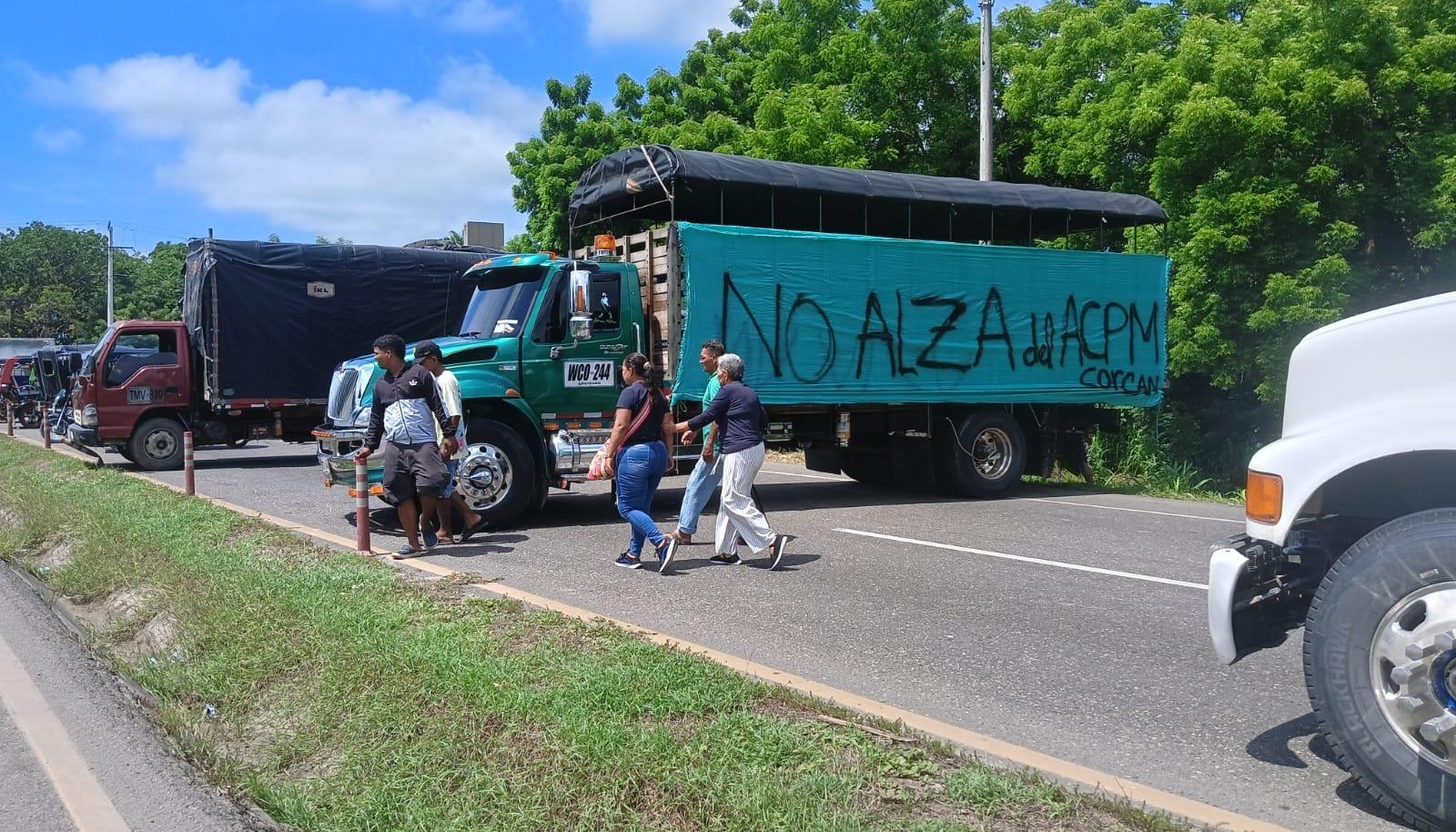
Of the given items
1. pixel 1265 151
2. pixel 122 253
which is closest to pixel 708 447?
pixel 1265 151

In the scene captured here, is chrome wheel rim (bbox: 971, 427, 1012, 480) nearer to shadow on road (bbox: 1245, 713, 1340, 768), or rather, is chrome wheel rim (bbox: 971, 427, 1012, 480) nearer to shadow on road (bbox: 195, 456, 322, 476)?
shadow on road (bbox: 1245, 713, 1340, 768)

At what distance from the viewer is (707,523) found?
37.3ft

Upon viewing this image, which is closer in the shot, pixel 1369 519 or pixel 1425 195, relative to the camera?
pixel 1369 519

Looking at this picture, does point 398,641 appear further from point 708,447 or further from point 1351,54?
point 1351,54

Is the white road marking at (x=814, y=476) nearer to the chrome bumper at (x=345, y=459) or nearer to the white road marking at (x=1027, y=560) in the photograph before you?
the white road marking at (x=1027, y=560)

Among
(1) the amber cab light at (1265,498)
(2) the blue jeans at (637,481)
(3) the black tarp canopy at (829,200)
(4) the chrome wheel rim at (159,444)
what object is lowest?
(4) the chrome wheel rim at (159,444)

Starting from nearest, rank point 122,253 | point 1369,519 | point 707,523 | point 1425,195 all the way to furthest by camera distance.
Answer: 1. point 1369,519
2. point 707,523
3. point 1425,195
4. point 122,253

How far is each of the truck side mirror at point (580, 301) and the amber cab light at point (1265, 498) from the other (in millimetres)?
7462

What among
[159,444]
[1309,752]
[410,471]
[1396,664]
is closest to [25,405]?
→ [159,444]

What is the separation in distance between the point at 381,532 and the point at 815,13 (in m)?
18.9

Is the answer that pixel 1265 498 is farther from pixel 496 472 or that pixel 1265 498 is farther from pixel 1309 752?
pixel 496 472

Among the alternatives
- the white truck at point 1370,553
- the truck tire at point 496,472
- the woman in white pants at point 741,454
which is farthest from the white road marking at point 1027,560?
the white truck at point 1370,553

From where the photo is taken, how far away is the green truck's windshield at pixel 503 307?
11.1m

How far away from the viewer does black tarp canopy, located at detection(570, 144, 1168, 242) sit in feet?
38.3
